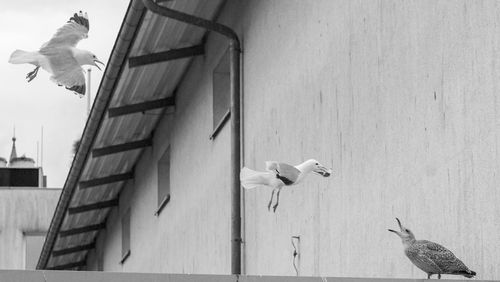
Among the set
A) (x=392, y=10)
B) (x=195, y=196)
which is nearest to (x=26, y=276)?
(x=392, y=10)

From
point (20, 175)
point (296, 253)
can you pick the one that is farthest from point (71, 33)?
point (20, 175)

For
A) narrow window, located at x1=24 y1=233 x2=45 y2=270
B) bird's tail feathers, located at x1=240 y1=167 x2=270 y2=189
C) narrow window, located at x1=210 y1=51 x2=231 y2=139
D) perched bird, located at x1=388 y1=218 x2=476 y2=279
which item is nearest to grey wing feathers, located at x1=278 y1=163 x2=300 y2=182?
bird's tail feathers, located at x1=240 y1=167 x2=270 y2=189

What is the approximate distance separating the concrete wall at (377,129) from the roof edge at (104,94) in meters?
1.56

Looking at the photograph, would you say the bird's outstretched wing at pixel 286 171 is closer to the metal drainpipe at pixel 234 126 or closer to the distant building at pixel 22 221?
the metal drainpipe at pixel 234 126

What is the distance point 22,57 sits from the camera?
8.93 metres

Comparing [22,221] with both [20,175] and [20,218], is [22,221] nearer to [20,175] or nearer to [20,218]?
[20,218]

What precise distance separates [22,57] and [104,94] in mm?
6150

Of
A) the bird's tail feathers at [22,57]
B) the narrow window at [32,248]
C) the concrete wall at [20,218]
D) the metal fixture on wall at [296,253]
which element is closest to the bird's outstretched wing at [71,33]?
the bird's tail feathers at [22,57]

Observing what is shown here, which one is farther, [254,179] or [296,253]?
[296,253]

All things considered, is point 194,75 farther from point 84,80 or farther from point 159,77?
point 84,80

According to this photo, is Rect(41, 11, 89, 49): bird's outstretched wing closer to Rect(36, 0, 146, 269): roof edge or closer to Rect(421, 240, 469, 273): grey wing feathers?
Rect(36, 0, 146, 269): roof edge

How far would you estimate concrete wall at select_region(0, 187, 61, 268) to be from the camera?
33834mm

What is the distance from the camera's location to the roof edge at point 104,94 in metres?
13.0

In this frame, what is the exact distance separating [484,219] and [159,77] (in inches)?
348
